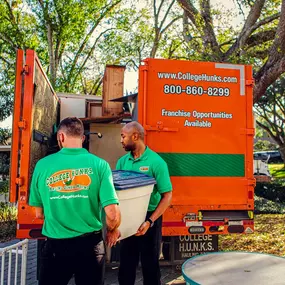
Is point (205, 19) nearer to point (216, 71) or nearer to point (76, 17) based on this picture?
point (216, 71)

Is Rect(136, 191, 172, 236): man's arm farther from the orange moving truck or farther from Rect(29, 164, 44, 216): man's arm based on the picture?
the orange moving truck

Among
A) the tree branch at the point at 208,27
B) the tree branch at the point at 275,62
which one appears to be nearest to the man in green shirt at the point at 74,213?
the tree branch at the point at 275,62

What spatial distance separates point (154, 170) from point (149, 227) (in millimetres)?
546

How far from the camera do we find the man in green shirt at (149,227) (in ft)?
11.3

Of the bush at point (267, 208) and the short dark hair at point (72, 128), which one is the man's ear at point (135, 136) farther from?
the bush at point (267, 208)

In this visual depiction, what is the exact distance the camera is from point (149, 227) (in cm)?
339

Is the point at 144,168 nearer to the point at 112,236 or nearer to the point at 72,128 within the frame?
the point at 112,236

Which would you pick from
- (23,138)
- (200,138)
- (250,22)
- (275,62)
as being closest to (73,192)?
(23,138)

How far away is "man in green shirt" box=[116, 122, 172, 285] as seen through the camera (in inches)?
136

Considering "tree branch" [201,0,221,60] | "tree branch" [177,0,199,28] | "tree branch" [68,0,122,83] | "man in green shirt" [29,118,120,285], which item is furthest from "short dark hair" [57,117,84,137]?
"tree branch" [68,0,122,83]

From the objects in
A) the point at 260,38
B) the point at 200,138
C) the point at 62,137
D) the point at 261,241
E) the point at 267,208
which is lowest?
the point at 261,241

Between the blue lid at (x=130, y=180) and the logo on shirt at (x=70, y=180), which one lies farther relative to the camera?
the blue lid at (x=130, y=180)

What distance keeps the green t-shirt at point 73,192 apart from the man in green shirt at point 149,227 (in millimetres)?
949

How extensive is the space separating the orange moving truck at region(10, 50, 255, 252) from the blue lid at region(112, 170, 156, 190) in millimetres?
1229
